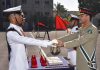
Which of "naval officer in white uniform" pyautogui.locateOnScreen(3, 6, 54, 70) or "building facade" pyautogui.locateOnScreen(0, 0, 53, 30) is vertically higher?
"naval officer in white uniform" pyautogui.locateOnScreen(3, 6, 54, 70)

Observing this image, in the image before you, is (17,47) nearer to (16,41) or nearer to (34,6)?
(16,41)

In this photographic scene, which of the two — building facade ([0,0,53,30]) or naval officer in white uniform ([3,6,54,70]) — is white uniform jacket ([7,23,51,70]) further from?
building facade ([0,0,53,30])

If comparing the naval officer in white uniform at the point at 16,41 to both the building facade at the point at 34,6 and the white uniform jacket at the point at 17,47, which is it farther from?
the building facade at the point at 34,6

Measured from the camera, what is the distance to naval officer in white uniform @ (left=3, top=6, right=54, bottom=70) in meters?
6.23

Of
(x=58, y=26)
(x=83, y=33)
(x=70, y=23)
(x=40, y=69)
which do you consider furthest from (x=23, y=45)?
(x=70, y=23)

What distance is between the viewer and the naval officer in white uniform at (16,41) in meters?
6.23

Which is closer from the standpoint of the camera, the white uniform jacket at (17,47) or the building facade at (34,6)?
the white uniform jacket at (17,47)

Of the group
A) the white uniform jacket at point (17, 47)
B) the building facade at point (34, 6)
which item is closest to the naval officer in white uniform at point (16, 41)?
the white uniform jacket at point (17, 47)

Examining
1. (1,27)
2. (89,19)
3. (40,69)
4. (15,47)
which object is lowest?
(1,27)

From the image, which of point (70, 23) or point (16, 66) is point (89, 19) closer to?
point (16, 66)

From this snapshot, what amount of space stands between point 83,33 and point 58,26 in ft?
10.4

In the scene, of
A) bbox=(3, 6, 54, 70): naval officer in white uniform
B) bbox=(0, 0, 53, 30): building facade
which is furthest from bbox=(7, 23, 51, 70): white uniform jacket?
bbox=(0, 0, 53, 30): building facade

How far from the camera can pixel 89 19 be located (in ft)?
21.3

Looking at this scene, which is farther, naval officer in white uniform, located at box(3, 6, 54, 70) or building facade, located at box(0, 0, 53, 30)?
building facade, located at box(0, 0, 53, 30)
